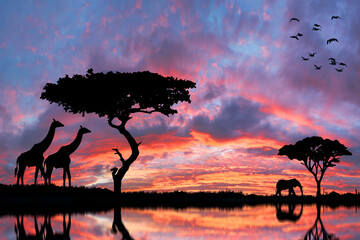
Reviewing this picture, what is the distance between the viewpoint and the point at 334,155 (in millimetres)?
53281

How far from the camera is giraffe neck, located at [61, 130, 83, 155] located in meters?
31.0

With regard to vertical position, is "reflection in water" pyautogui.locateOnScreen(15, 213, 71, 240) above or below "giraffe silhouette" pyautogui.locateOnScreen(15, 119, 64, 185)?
below

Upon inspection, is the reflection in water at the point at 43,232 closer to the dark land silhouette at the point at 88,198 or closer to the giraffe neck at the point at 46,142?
the dark land silhouette at the point at 88,198

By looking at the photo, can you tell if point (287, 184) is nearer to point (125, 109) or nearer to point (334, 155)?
point (334, 155)

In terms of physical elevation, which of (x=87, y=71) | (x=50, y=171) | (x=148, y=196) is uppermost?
(x=87, y=71)

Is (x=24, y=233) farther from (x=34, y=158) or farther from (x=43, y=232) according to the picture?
(x=34, y=158)

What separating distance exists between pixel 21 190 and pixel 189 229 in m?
20.4

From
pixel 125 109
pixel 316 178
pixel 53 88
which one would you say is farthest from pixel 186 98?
pixel 316 178

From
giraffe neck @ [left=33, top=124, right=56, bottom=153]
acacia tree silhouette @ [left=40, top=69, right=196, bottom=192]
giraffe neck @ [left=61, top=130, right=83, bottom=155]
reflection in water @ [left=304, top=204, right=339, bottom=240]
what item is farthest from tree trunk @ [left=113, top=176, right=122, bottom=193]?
reflection in water @ [left=304, top=204, right=339, bottom=240]

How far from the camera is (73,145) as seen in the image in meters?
31.6

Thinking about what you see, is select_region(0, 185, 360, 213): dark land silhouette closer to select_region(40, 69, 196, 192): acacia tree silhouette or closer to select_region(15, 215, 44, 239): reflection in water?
select_region(40, 69, 196, 192): acacia tree silhouette

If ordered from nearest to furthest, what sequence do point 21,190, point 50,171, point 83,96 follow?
1. point 21,190
2. point 50,171
3. point 83,96

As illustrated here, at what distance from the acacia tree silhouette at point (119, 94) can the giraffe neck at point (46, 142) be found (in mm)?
4608

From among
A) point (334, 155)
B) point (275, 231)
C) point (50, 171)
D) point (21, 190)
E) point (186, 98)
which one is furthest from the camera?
point (334, 155)
